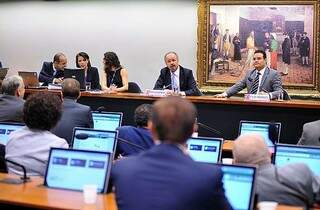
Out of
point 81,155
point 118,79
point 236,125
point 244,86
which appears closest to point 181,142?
point 81,155

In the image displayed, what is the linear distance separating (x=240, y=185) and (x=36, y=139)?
5.17 feet

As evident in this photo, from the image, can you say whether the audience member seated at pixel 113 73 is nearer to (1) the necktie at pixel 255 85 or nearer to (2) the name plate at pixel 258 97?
(1) the necktie at pixel 255 85

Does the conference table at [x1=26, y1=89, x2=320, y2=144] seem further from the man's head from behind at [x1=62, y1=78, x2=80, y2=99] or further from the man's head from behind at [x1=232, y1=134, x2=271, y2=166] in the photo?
the man's head from behind at [x1=232, y1=134, x2=271, y2=166]

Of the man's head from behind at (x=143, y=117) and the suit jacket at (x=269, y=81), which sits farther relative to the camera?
the suit jacket at (x=269, y=81)

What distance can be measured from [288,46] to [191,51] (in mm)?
1713

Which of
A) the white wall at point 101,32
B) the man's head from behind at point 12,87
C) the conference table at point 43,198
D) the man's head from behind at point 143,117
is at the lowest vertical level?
the conference table at point 43,198

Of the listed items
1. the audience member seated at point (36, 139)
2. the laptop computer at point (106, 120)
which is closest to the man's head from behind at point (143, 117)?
the audience member seated at point (36, 139)

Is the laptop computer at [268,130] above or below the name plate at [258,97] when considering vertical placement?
below

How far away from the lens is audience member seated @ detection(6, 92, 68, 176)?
12.6ft

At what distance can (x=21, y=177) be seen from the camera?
12.1 ft

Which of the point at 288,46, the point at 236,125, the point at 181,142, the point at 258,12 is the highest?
the point at 258,12

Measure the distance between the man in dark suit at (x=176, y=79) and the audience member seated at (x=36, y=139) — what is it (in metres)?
4.08

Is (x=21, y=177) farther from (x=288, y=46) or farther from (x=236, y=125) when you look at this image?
(x=288, y=46)

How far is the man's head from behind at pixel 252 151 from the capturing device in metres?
3.21
